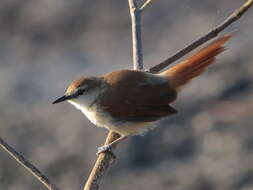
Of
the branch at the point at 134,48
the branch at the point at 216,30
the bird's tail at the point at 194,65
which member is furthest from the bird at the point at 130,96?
the branch at the point at 216,30

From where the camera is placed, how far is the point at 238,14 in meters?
4.33

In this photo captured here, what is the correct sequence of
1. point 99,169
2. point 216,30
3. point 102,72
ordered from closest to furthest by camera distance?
point 99,169 → point 216,30 → point 102,72

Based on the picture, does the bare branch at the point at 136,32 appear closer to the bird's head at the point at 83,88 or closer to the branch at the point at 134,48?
the branch at the point at 134,48

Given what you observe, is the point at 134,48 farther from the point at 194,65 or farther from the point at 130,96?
the point at 194,65

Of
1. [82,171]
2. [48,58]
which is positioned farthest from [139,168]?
[48,58]

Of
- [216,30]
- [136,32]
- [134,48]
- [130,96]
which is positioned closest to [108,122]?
[130,96]

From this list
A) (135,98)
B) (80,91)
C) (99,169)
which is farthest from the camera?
(135,98)

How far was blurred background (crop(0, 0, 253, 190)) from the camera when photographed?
827 cm

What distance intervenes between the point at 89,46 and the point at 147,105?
6.28m

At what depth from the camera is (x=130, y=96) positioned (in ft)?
18.0

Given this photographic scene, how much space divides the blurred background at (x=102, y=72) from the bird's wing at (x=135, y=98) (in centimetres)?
270

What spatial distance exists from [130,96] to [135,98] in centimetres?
5

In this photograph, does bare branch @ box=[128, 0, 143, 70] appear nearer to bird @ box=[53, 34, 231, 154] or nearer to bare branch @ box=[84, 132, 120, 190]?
bird @ box=[53, 34, 231, 154]

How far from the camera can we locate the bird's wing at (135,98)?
5.44 m
